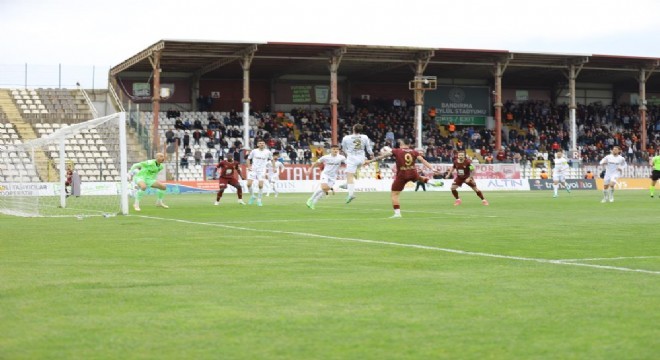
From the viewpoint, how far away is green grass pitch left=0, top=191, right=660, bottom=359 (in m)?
6.54

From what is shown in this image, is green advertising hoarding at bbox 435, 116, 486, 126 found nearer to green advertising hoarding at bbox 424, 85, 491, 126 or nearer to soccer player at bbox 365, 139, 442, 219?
green advertising hoarding at bbox 424, 85, 491, 126

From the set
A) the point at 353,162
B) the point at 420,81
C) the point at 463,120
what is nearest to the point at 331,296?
the point at 353,162

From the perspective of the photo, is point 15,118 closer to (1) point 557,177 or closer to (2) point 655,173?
(1) point 557,177

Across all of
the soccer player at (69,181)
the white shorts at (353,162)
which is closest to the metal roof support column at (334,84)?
the soccer player at (69,181)

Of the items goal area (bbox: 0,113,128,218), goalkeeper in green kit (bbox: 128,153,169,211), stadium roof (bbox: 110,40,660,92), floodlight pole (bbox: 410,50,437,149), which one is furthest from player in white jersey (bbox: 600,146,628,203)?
stadium roof (bbox: 110,40,660,92)

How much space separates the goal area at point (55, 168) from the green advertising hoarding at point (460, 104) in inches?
1713

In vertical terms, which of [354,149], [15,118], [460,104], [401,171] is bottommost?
[401,171]

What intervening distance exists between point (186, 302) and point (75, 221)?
14767 mm

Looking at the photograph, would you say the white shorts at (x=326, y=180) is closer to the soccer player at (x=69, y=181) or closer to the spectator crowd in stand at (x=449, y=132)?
the soccer player at (x=69, y=181)

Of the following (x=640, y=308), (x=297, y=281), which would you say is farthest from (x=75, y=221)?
(x=640, y=308)

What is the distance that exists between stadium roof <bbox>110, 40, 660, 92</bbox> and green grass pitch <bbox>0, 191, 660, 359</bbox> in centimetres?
4417

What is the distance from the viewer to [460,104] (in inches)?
3066

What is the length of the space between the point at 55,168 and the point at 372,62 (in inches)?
1482

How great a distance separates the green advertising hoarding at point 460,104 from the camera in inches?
3039
